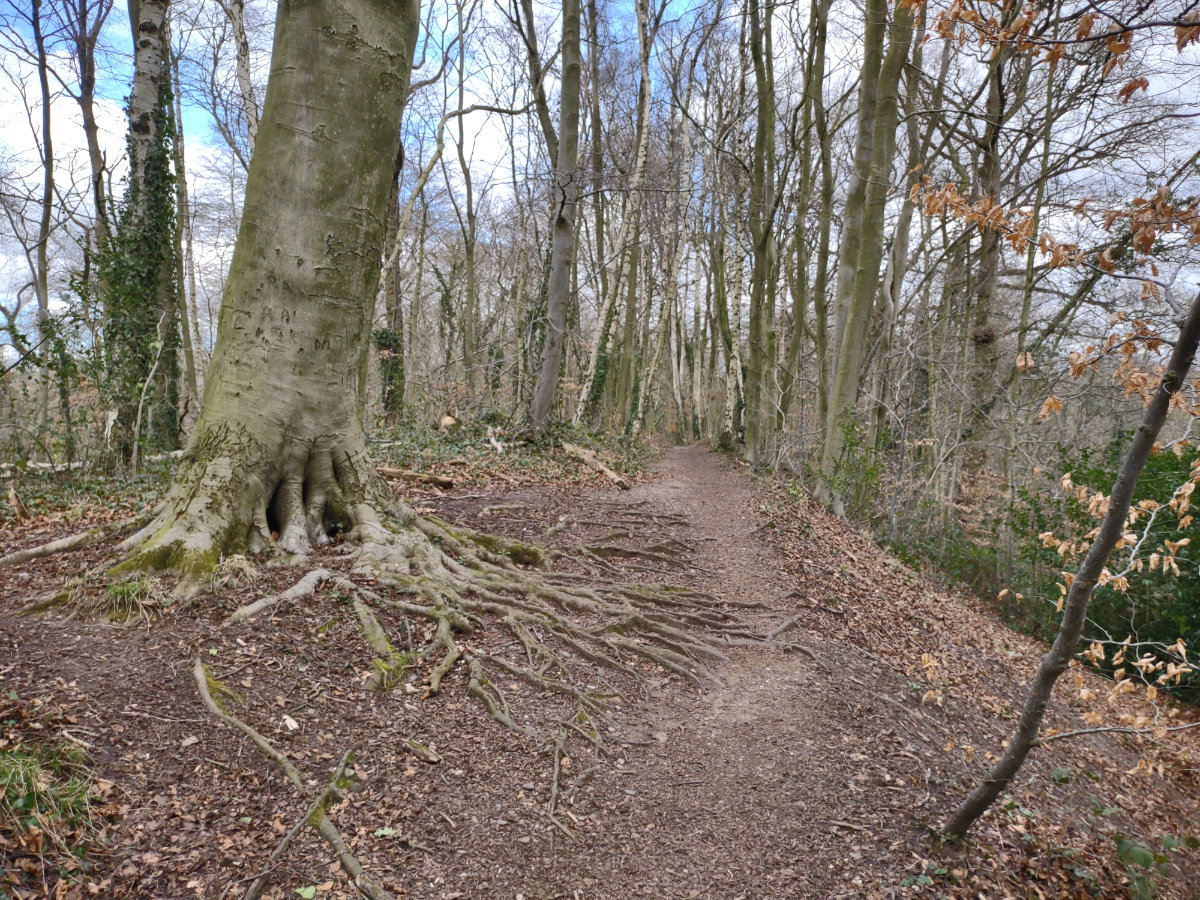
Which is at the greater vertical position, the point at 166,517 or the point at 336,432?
the point at 336,432

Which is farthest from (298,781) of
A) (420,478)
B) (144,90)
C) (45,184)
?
(45,184)

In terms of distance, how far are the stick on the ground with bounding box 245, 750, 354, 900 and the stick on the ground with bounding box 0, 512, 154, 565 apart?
2463 millimetres

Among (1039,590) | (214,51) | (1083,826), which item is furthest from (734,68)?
(1083,826)

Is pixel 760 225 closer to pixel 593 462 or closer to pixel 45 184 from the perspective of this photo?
pixel 593 462

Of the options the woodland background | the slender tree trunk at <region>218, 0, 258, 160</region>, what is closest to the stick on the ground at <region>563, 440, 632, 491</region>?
the woodland background

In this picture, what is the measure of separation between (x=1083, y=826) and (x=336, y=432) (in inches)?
232

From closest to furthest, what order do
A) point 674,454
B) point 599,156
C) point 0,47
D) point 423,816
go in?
point 423,816, point 0,47, point 599,156, point 674,454

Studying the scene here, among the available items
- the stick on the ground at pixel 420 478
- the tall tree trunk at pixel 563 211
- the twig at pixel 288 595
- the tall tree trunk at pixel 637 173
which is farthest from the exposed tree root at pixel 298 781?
the tall tree trunk at pixel 637 173

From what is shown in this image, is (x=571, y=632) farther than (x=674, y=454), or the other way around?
(x=674, y=454)

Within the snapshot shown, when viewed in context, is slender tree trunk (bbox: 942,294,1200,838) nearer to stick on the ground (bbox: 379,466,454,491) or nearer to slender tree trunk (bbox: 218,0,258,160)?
stick on the ground (bbox: 379,466,454,491)

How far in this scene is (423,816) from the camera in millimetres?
2992

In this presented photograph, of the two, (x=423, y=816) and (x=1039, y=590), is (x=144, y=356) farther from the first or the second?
(x=1039, y=590)

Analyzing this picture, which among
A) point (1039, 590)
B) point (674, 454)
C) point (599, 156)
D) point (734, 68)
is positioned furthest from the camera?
point (674, 454)

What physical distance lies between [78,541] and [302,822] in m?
2.89
